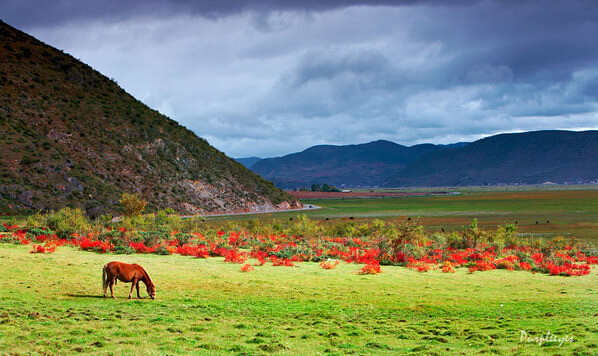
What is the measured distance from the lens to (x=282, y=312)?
40.6 ft

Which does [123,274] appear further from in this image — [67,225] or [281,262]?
[67,225]

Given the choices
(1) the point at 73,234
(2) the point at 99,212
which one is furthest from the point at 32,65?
(1) the point at 73,234

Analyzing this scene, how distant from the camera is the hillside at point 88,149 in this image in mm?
59531

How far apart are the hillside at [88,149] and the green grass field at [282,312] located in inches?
1790

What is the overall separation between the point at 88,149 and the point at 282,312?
65743mm

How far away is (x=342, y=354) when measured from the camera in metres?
8.81

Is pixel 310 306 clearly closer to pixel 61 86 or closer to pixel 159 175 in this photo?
pixel 159 175

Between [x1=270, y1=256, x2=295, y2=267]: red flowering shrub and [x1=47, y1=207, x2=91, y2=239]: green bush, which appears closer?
[x1=270, y1=256, x2=295, y2=267]: red flowering shrub

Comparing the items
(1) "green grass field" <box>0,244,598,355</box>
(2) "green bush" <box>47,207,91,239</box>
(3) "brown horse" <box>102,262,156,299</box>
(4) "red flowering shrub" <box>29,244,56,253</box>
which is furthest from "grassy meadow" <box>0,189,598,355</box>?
(2) "green bush" <box>47,207,91,239</box>

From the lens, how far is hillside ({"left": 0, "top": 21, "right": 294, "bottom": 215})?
59.5 m

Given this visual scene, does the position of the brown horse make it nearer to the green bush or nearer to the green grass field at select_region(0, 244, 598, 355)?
the green grass field at select_region(0, 244, 598, 355)

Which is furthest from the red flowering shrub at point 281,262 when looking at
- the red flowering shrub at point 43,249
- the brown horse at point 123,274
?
the red flowering shrub at point 43,249

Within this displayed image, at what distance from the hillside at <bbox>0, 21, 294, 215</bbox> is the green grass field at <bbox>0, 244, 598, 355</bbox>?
4547cm

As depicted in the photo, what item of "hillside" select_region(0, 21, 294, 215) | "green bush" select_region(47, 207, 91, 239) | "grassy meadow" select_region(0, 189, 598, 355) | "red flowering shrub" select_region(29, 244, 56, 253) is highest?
"hillside" select_region(0, 21, 294, 215)
